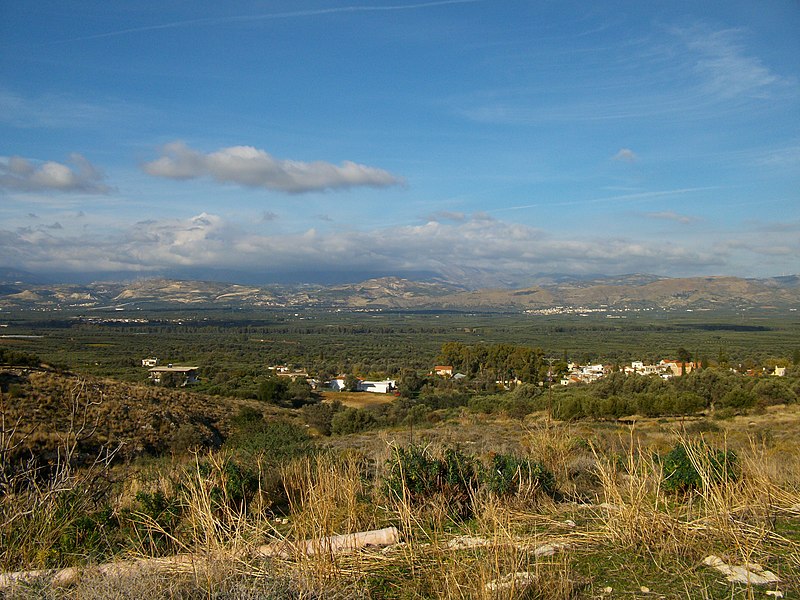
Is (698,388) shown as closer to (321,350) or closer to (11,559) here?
(11,559)

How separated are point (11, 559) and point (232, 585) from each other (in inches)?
81.3

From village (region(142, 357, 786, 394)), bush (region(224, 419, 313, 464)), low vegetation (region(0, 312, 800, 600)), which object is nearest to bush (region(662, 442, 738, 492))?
low vegetation (region(0, 312, 800, 600))

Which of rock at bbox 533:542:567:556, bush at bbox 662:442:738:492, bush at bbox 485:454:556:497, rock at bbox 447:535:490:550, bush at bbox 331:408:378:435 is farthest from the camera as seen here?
bush at bbox 331:408:378:435

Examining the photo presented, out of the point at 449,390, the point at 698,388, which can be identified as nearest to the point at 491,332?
the point at 449,390

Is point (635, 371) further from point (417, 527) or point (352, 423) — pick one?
point (417, 527)

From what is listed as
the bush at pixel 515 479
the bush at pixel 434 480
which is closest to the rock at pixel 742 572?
the bush at pixel 515 479

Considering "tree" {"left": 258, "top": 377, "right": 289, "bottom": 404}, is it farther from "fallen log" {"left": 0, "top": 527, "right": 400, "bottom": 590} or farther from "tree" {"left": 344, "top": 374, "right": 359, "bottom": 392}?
"fallen log" {"left": 0, "top": 527, "right": 400, "bottom": 590}

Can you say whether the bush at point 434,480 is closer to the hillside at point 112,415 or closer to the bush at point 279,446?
the bush at point 279,446

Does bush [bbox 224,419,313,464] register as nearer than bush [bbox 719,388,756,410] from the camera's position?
Yes

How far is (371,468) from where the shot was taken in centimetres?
955

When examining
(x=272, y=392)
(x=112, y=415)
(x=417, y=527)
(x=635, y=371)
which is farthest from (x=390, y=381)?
(x=417, y=527)

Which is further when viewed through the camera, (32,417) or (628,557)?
(32,417)

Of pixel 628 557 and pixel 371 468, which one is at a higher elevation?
pixel 628 557

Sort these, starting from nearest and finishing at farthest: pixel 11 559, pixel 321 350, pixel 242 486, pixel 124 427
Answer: pixel 11 559 → pixel 242 486 → pixel 124 427 → pixel 321 350
